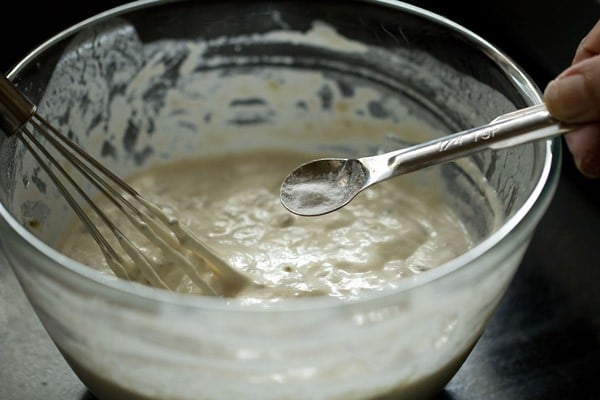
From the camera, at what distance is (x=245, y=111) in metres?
1.15

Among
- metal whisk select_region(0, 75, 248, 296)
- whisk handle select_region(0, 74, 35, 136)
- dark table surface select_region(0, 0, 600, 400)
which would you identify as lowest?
dark table surface select_region(0, 0, 600, 400)

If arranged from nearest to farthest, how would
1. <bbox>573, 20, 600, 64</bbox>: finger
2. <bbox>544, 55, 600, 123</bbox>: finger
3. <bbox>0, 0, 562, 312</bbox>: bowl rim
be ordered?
<bbox>0, 0, 562, 312</bbox>: bowl rim < <bbox>544, 55, 600, 123</bbox>: finger < <bbox>573, 20, 600, 64</bbox>: finger

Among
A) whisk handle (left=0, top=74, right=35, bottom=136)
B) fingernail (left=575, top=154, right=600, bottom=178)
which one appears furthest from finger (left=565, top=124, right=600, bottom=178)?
whisk handle (left=0, top=74, right=35, bottom=136)

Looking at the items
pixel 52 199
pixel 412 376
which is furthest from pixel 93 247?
pixel 412 376

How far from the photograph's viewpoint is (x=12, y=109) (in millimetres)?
754

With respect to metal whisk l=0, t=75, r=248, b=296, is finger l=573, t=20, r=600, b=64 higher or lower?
lower

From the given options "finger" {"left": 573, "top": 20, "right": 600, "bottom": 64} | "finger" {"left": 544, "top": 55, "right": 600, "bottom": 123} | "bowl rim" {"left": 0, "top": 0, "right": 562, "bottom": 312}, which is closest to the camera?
"bowl rim" {"left": 0, "top": 0, "right": 562, "bottom": 312}

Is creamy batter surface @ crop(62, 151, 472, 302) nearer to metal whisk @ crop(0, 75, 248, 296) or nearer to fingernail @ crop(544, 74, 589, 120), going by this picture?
metal whisk @ crop(0, 75, 248, 296)

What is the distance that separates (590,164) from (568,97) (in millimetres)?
115

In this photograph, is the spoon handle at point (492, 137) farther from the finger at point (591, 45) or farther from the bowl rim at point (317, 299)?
the finger at point (591, 45)

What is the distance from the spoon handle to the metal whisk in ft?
0.74

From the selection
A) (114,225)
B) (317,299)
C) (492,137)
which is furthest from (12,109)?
(492,137)

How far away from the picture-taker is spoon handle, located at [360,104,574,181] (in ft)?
2.41

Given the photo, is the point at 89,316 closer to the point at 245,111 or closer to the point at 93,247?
the point at 93,247
